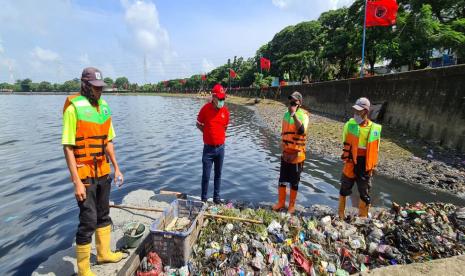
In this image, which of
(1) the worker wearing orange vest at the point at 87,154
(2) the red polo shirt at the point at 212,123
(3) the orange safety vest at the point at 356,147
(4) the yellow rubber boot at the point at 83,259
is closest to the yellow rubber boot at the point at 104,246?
(1) the worker wearing orange vest at the point at 87,154

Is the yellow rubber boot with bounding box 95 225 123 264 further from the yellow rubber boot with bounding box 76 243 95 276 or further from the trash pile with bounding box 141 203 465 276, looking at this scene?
the trash pile with bounding box 141 203 465 276

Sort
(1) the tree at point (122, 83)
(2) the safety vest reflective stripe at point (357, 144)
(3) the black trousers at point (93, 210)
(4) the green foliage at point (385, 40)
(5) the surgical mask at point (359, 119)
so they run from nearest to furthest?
(3) the black trousers at point (93, 210)
(2) the safety vest reflective stripe at point (357, 144)
(5) the surgical mask at point (359, 119)
(4) the green foliage at point (385, 40)
(1) the tree at point (122, 83)

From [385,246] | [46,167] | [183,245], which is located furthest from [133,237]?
[46,167]

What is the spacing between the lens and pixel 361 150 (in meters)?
5.58

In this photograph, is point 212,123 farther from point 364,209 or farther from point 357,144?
point 364,209

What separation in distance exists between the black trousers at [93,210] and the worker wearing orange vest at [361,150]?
14.0ft

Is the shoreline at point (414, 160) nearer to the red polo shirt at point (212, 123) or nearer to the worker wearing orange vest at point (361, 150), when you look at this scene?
the worker wearing orange vest at point (361, 150)

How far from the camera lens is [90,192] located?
145 inches

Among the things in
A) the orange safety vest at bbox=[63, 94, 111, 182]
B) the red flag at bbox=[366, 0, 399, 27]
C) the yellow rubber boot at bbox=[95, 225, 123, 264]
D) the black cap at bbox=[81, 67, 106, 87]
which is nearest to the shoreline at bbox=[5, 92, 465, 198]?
the red flag at bbox=[366, 0, 399, 27]

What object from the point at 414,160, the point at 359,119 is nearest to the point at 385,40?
the point at 414,160

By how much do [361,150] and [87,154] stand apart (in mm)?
4555

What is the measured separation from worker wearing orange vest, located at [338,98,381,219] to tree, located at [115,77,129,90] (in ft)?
576

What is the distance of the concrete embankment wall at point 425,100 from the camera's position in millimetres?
11164

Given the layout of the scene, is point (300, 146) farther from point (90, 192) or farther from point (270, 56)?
point (270, 56)
